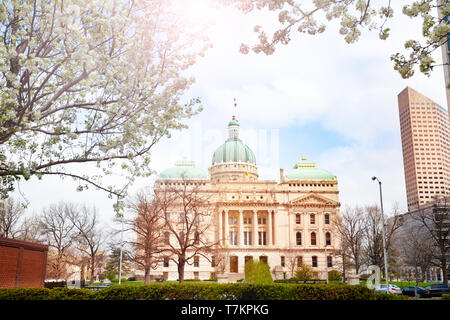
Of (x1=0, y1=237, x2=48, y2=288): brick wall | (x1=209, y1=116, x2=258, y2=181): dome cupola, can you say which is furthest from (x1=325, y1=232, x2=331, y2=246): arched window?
(x1=0, y1=237, x2=48, y2=288): brick wall

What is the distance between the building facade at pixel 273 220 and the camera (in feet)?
285

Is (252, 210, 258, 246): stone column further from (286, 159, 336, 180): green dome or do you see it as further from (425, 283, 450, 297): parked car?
(425, 283, 450, 297): parked car

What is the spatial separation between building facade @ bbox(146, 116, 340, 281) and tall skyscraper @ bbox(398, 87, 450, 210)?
72215 millimetres

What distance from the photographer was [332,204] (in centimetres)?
9106

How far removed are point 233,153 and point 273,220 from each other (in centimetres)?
2362

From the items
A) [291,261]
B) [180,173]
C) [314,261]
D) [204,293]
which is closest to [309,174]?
[314,261]

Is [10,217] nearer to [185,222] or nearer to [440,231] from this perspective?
[185,222]

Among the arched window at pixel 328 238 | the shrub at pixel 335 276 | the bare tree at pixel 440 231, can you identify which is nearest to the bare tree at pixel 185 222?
the shrub at pixel 335 276

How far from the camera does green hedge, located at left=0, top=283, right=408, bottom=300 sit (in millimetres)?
16781

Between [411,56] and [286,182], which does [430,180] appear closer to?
[286,182]

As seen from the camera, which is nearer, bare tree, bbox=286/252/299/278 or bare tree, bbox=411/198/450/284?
bare tree, bbox=411/198/450/284

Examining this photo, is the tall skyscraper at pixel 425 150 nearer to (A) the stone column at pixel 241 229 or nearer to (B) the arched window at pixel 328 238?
(B) the arched window at pixel 328 238

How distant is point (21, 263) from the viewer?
24703 millimetres

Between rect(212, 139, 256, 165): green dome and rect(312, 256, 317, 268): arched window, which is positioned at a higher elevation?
rect(212, 139, 256, 165): green dome
